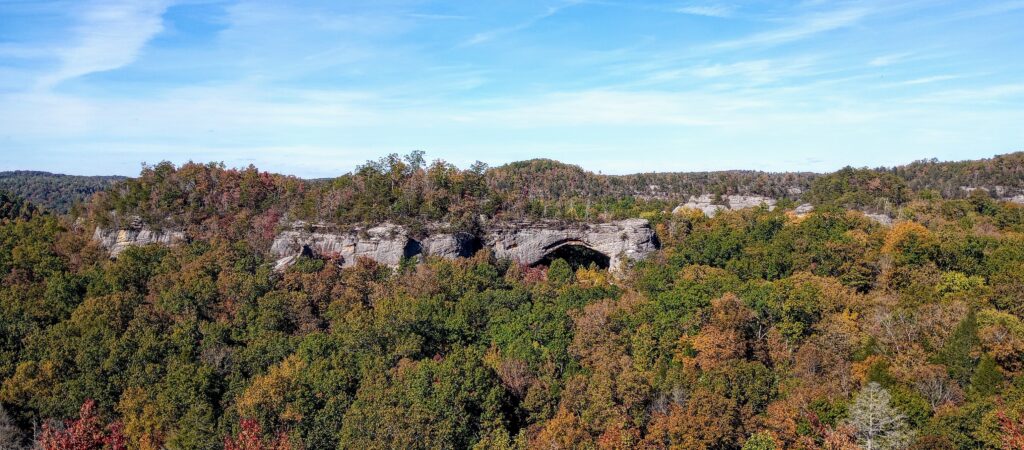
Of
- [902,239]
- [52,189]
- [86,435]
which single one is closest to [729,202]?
[902,239]

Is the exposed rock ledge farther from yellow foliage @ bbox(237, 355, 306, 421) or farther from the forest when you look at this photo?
yellow foliage @ bbox(237, 355, 306, 421)

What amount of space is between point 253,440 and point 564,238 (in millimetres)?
33194

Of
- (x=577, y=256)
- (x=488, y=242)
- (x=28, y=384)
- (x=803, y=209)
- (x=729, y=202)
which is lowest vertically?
(x=28, y=384)

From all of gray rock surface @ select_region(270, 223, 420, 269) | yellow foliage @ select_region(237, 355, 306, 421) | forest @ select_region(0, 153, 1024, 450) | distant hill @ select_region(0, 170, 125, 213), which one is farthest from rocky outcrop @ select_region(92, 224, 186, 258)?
distant hill @ select_region(0, 170, 125, 213)

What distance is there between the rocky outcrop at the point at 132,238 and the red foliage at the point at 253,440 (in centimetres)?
3172

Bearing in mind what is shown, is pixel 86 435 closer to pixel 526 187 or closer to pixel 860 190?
pixel 526 187

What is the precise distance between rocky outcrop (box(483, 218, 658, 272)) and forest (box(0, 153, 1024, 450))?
7.45 ft

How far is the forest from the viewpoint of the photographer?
2970 cm

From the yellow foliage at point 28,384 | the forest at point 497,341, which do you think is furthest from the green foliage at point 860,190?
the yellow foliage at point 28,384

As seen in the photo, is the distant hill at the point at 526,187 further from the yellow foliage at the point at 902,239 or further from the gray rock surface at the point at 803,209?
the yellow foliage at the point at 902,239

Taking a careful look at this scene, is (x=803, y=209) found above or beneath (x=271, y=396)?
above

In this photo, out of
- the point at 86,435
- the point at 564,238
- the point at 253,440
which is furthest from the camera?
the point at 564,238

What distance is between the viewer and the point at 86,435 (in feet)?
120

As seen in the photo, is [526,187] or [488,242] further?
[526,187]
